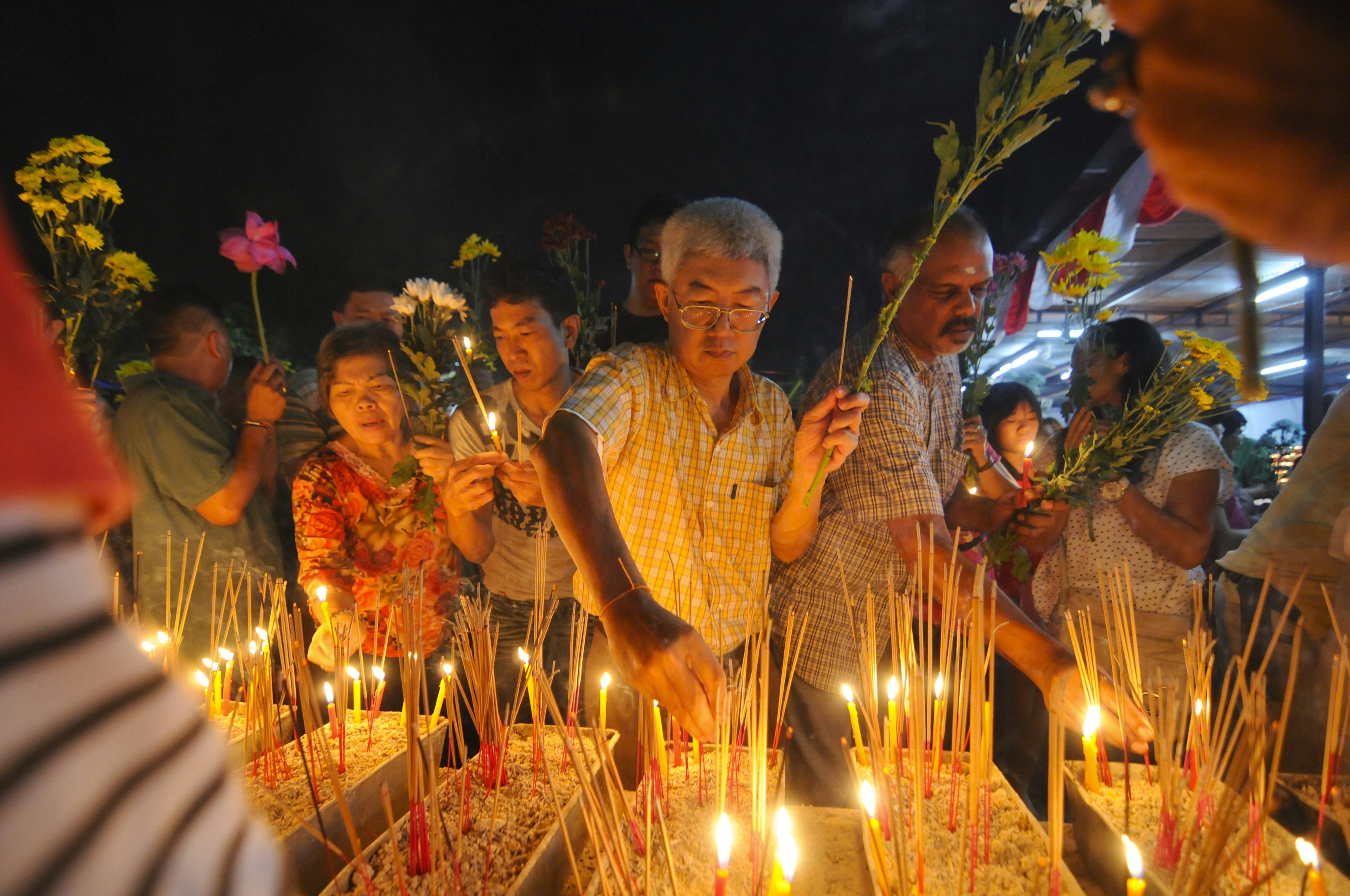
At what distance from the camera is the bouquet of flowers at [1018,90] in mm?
1034

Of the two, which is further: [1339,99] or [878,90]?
[878,90]

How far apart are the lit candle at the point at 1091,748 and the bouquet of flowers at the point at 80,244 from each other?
9.46ft

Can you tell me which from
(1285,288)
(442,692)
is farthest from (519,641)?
(1285,288)

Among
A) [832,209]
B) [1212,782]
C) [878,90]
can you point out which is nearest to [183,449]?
[1212,782]

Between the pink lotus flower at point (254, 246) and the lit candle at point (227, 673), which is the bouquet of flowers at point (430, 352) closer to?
the pink lotus flower at point (254, 246)

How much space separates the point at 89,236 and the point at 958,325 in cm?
254

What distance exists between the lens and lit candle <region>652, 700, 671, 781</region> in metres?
1.16

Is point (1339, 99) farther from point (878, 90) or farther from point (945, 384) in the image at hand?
point (878, 90)

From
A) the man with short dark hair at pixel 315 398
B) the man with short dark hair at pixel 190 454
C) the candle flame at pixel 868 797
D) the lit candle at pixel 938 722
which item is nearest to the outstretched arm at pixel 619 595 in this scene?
the candle flame at pixel 868 797

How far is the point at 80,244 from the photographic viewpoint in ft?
6.77

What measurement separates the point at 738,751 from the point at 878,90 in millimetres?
5218

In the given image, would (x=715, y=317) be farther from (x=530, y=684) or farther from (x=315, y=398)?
(x=315, y=398)

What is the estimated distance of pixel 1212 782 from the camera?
49.4 inches

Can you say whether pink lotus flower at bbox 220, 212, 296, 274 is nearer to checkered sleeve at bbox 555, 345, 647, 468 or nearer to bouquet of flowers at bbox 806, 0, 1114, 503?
checkered sleeve at bbox 555, 345, 647, 468
